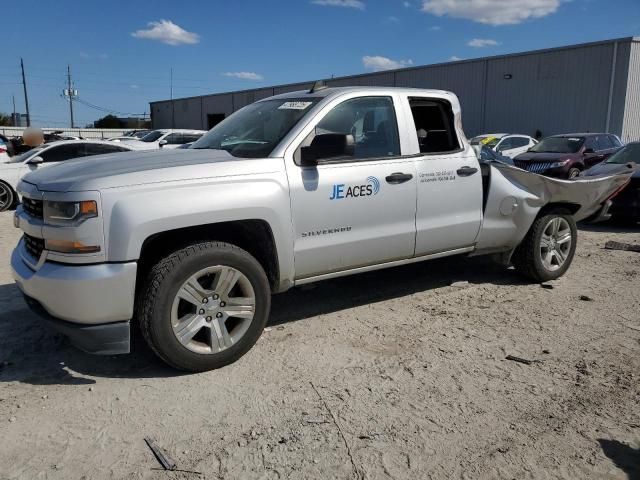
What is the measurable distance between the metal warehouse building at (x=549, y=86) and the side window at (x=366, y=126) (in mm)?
21240

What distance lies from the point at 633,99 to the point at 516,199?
2075cm

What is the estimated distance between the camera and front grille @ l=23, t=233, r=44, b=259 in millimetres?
3504

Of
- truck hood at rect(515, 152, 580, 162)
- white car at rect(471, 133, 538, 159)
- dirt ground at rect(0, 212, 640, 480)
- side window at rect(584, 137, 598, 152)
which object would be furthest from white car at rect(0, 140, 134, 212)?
side window at rect(584, 137, 598, 152)

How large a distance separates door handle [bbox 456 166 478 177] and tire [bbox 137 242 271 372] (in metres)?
2.10

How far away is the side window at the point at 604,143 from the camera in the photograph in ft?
50.6

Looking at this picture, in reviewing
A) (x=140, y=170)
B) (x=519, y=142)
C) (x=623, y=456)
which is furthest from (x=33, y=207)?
(x=519, y=142)

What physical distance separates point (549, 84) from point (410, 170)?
23330mm

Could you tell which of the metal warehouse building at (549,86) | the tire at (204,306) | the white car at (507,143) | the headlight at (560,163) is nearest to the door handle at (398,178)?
the tire at (204,306)

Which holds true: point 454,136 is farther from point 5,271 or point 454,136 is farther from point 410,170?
point 5,271

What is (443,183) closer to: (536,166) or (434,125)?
(434,125)

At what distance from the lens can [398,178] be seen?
4434mm

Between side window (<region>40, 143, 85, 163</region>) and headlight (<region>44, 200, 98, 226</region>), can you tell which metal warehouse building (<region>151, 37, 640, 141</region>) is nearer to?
side window (<region>40, 143, 85, 163</region>)

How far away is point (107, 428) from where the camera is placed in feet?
10.1

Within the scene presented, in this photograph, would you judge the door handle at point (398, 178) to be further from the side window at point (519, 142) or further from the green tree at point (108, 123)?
the green tree at point (108, 123)
